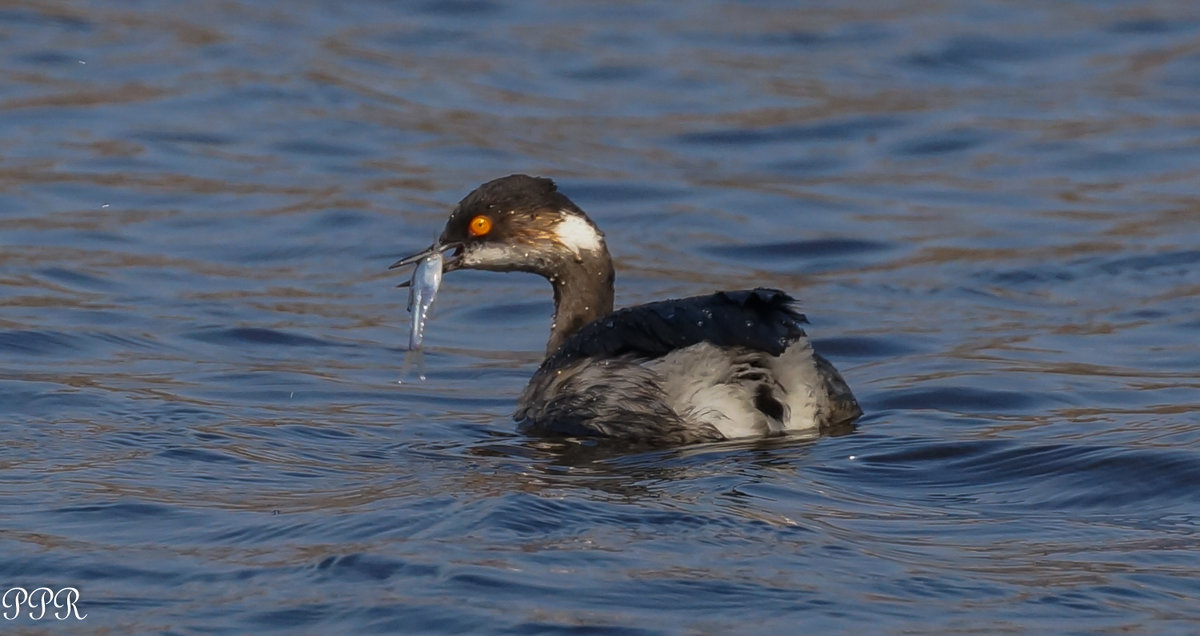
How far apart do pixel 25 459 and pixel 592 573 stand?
7.90 ft

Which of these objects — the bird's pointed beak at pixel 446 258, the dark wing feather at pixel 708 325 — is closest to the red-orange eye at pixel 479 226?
the bird's pointed beak at pixel 446 258

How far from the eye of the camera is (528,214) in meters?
7.84

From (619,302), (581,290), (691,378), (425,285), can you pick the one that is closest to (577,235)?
(581,290)

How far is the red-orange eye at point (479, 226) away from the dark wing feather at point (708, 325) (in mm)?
1055

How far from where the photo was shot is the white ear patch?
7859 mm

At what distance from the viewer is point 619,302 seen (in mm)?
10375

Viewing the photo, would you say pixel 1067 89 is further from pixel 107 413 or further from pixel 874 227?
pixel 107 413

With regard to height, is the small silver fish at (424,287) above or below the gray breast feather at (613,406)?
above

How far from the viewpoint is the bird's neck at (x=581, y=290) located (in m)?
7.91

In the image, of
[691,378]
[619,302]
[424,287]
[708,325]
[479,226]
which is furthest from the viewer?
[619,302]

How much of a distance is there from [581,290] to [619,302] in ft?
8.02

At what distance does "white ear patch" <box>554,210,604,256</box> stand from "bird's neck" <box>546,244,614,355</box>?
0.09 ft

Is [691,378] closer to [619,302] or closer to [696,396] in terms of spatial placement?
[696,396]

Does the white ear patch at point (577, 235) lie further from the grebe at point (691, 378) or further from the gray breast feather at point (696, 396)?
the gray breast feather at point (696, 396)
